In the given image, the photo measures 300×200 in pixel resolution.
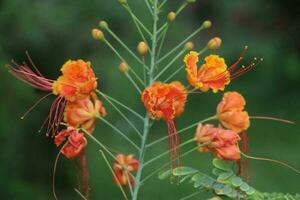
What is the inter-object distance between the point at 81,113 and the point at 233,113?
614mm

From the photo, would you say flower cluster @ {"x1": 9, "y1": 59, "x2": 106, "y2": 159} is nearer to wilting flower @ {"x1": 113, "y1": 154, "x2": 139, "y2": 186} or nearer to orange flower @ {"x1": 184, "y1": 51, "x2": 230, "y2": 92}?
wilting flower @ {"x1": 113, "y1": 154, "x2": 139, "y2": 186}

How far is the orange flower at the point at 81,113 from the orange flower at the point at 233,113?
52 cm

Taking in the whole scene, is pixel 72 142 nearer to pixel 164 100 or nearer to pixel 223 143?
pixel 164 100

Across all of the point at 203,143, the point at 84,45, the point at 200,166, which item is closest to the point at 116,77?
the point at 200,166

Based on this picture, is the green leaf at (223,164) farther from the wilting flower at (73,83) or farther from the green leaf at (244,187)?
the wilting flower at (73,83)

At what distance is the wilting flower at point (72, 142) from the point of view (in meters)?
3.16

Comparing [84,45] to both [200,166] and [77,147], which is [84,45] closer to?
[200,166]

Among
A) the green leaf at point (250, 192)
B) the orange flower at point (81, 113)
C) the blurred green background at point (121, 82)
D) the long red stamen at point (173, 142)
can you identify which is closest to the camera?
the green leaf at point (250, 192)

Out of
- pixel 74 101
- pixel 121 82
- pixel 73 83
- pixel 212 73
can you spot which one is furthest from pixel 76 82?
pixel 121 82

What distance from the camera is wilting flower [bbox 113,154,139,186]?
331 centimetres

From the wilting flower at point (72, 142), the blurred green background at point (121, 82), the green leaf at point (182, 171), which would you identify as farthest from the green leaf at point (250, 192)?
the blurred green background at point (121, 82)

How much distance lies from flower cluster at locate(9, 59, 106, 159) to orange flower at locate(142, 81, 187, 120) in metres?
0.24

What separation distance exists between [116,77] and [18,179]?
3.49 m

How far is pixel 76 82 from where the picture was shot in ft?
10.4
